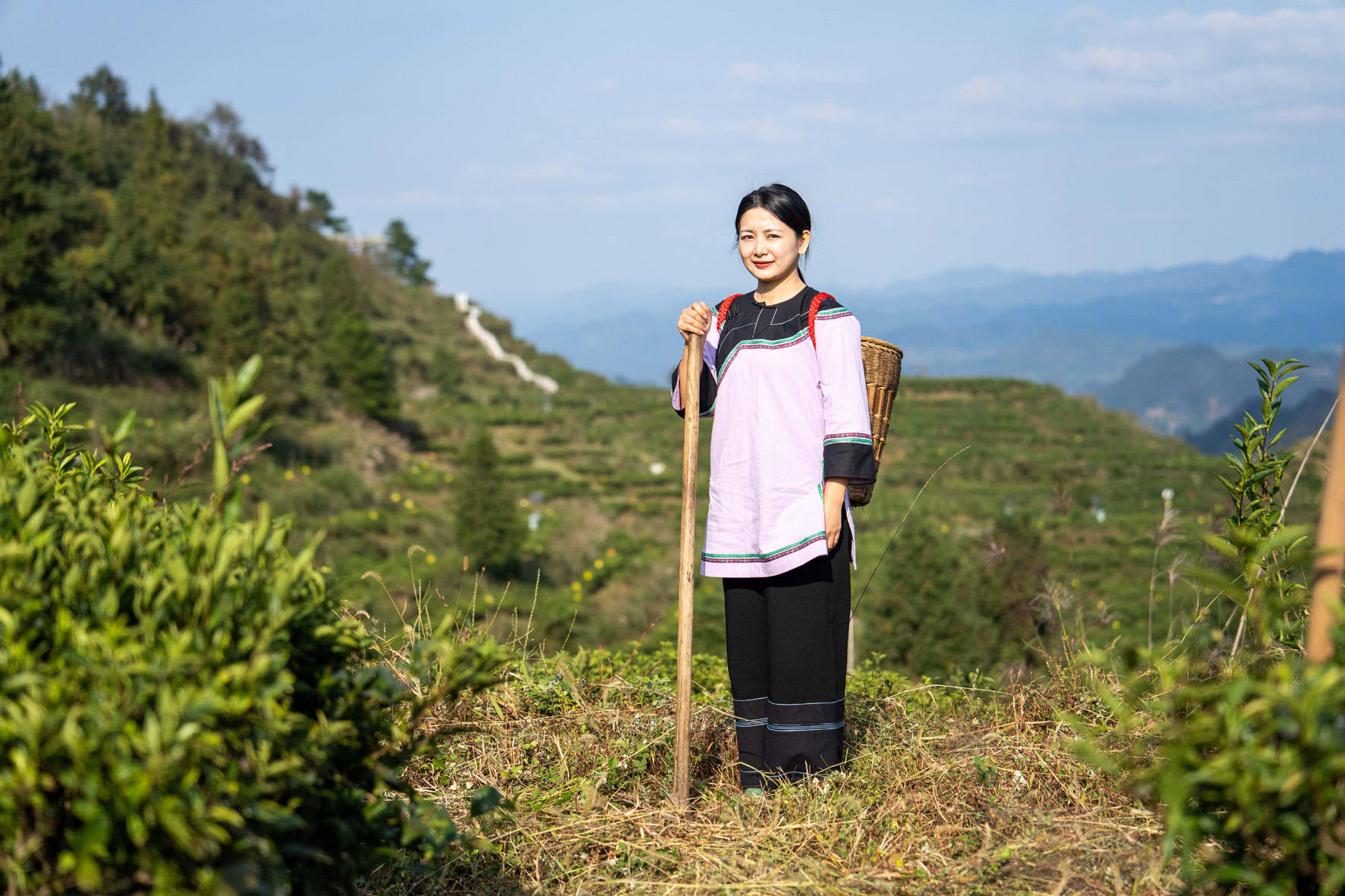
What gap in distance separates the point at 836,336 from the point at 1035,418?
143 ft

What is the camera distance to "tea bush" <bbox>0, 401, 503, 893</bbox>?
4.02ft

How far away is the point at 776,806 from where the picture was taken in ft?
8.44

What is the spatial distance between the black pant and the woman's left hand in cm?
8

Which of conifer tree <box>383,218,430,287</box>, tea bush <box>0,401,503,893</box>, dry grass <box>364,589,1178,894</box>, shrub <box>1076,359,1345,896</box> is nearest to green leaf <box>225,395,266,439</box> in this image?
tea bush <box>0,401,503,893</box>

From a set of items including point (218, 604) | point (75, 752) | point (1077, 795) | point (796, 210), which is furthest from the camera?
point (796, 210)

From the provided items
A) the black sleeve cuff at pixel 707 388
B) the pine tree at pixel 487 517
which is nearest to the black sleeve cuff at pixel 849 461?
the black sleeve cuff at pixel 707 388

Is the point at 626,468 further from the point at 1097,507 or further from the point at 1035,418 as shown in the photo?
the point at 1035,418

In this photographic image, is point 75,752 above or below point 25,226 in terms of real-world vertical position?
below

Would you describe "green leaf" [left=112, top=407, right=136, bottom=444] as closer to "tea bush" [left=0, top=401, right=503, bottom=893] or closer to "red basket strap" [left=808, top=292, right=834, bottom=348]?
"tea bush" [left=0, top=401, right=503, bottom=893]

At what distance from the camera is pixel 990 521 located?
85.7 feet

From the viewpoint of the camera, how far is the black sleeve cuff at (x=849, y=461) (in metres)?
2.66

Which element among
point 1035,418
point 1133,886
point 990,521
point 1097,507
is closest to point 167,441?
point 1133,886

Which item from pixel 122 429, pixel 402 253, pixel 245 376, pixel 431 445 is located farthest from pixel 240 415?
pixel 402 253

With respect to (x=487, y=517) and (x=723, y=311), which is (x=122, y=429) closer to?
(x=723, y=311)
